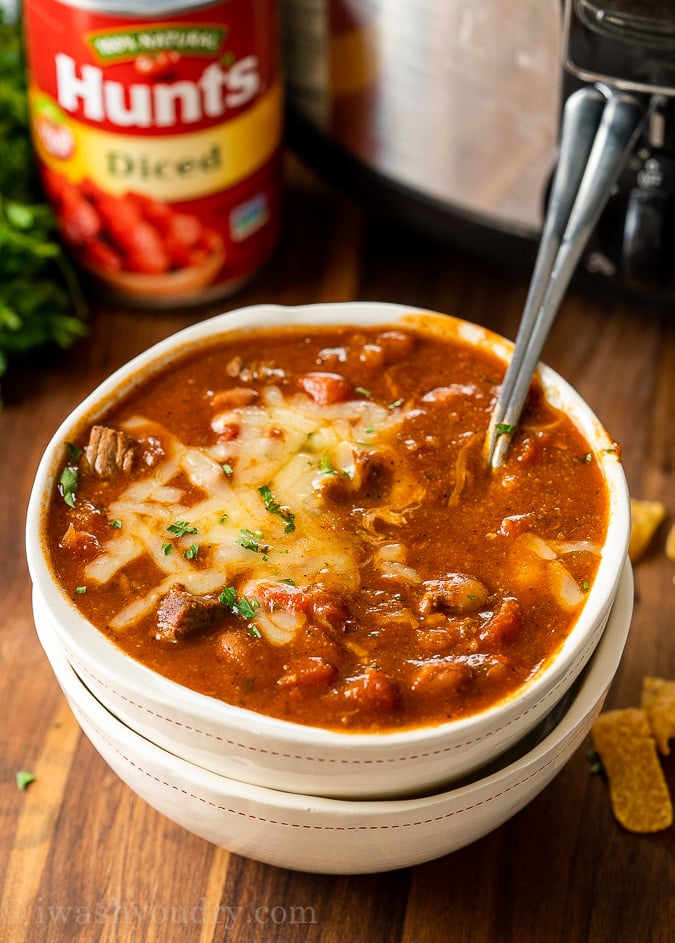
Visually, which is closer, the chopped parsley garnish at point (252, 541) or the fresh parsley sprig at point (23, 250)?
the chopped parsley garnish at point (252, 541)

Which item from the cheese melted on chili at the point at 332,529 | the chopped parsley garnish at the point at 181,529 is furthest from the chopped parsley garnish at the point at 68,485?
the chopped parsley garnish at the point at 181,529

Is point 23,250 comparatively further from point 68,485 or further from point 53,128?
point 68,485

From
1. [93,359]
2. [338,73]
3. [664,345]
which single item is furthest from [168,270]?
[664,345]

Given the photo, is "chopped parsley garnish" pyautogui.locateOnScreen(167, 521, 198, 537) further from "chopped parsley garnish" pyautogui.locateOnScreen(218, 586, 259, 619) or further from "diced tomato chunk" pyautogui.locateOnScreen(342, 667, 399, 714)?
"diced tomato chunk" pyautogui.locateOnScreen(342, 667, 399, 714)

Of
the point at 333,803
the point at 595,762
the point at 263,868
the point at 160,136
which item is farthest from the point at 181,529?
the point at 160,136

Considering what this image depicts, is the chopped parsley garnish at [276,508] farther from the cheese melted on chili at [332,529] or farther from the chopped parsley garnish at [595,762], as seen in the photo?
the chopped parsley garnish at [595,762]

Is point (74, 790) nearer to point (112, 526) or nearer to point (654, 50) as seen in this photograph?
point (112, 526)
